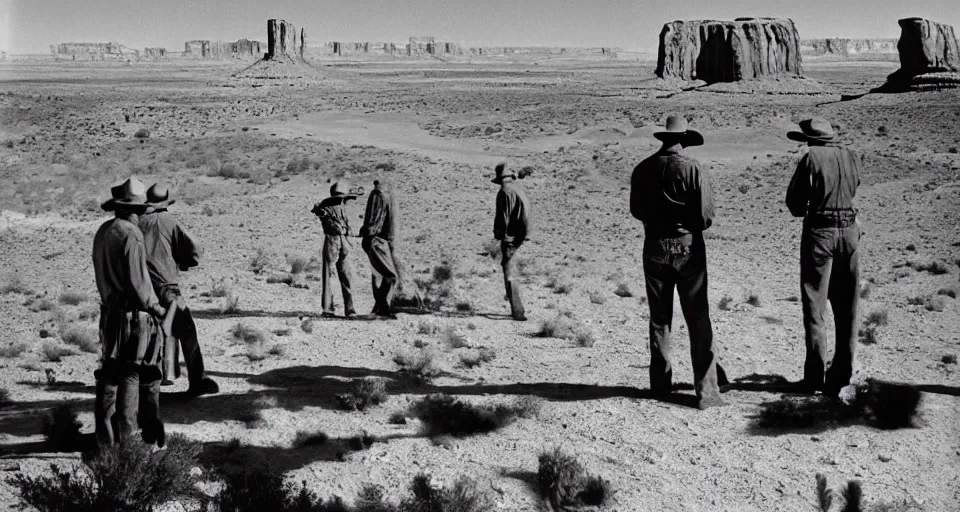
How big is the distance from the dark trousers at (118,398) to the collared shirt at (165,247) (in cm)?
148

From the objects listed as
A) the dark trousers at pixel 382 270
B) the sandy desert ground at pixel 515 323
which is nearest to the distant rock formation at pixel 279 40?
the sandy desert ground at pixel 515 323

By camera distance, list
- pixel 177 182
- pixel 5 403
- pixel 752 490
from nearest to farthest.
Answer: pixel 752 490 → pixel 5 403 → pixel 177 182

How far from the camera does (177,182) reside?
2736 centimetres

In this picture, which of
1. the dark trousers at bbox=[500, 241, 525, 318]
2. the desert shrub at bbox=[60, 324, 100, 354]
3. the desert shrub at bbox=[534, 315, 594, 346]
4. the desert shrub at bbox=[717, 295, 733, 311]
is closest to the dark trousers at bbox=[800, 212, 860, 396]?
the desert shrub at bbox=[534, 315, 594, 346]

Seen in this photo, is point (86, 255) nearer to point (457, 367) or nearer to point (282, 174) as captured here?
point (457, 367)

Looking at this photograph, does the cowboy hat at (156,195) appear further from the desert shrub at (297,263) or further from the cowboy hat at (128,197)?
the desert shrub at (297,263)

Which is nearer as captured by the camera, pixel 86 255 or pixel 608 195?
pixel 86 255

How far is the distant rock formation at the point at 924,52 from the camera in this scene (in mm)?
→ 61969

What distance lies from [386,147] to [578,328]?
27399 mm

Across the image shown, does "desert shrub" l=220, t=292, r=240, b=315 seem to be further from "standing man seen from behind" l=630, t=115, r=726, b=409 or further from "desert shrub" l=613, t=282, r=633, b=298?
"standing man seen from behind" l=630, t=115, r=726, b=409

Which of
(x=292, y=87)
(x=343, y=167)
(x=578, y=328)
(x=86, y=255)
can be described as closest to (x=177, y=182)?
(x=343, y=167)

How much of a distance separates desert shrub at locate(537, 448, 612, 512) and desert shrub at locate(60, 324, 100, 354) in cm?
610

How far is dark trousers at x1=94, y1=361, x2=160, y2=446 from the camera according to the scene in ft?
19.9

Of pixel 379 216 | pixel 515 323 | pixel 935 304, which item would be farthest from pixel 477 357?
pixel 935 304
